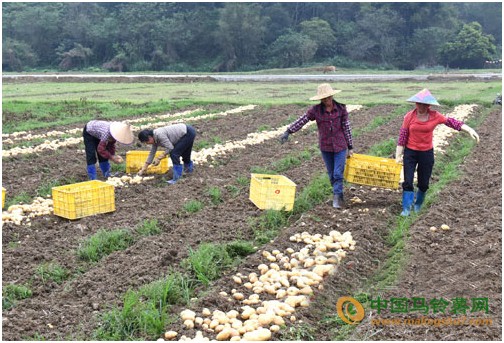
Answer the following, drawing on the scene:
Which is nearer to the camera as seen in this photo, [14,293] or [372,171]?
[14,293]

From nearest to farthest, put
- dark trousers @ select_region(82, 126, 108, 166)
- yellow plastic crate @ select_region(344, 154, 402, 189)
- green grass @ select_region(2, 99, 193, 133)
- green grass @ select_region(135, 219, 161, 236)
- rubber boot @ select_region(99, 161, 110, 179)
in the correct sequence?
green grass @ select_region(135, 219, 161, 236) < yellow plastic crate @ select_region(344, 154, 402, 189) < dark trousers @ select_region(82, 126, 108, 166) < rubber boot @ select_region(99, 161, 110, 179) < green grass @ select_region(2, 99, 193, 133)

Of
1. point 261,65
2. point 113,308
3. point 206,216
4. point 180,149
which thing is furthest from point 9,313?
point 261,65

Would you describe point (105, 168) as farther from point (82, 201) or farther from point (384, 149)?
point (384, 149)

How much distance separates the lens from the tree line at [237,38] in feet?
213

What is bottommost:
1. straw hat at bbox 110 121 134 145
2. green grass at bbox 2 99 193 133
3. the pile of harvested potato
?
green grass at bbox 2 99 193 133

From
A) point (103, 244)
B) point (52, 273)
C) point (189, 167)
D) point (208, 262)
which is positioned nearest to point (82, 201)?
Result: point (103, 244)

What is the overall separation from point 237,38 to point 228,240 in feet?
201

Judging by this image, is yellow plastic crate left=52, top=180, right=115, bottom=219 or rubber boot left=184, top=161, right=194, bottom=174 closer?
yellow plastic crate left=52, top=180, right=115, bottom=219

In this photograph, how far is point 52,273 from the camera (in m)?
5.95

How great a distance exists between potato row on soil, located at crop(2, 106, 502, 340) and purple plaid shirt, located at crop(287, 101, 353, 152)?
0.82 m

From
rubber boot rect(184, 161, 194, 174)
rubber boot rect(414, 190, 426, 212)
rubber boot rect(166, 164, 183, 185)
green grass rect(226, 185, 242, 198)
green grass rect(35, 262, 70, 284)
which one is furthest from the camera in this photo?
rubber boot rect(184, 161, 194, 174)

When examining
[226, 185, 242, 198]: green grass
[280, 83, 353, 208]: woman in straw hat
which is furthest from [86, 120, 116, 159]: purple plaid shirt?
[280, 83, 353, 208]: woman in straw hat

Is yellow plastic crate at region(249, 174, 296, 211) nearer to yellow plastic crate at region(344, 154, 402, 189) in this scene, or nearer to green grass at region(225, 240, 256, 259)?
yellow plastic crate at region(344, 154, 402, 189)

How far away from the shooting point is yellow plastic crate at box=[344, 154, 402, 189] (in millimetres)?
8297
